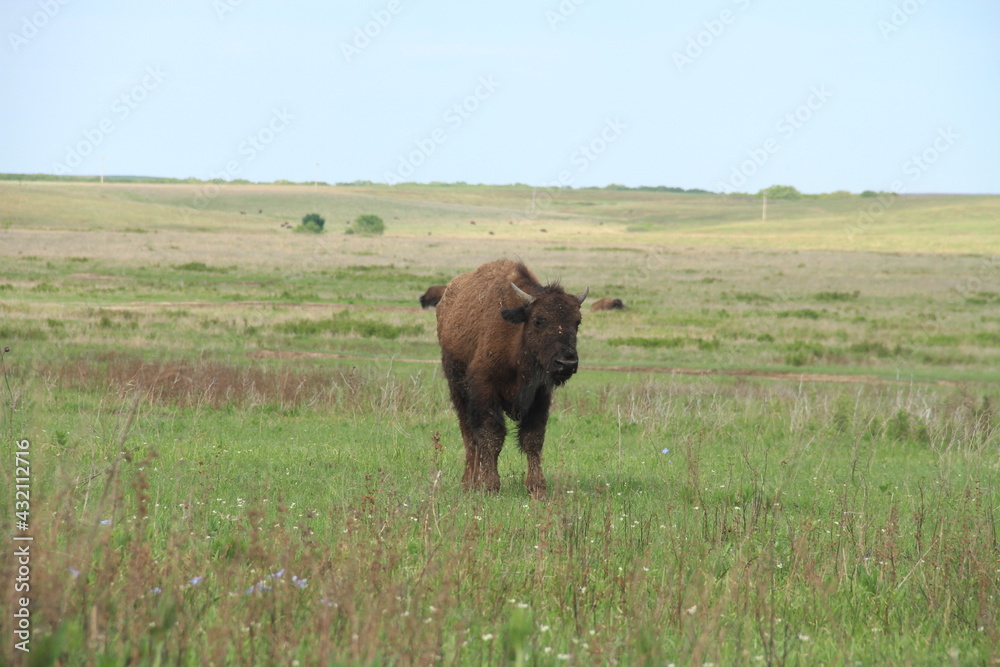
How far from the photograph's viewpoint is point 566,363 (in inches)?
337

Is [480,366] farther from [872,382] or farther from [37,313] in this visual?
[37,313]

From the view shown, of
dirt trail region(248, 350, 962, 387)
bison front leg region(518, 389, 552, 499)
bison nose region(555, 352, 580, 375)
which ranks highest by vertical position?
bison nose region(555, 352, 580, 375)

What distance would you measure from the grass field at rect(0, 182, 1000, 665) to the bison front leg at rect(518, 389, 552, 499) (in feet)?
0.89

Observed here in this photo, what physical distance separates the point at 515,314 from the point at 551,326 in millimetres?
424

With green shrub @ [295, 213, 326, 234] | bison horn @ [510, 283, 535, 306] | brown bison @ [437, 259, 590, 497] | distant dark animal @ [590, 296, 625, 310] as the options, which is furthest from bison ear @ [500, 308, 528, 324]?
green shrub @ [295, 213, 326, 234]

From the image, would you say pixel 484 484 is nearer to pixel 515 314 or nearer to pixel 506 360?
pixel 506 360

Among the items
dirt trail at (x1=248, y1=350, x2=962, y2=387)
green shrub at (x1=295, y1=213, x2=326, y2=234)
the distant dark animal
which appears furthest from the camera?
green shrub at (x1=295, y1=213, x2=326, y2=234)

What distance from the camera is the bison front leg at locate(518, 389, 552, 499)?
898cm

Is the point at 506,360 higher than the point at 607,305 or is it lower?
higher

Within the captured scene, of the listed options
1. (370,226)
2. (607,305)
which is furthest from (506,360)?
(370,226)

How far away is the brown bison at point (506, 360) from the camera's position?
8977mm

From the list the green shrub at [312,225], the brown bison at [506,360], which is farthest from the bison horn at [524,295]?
the green shrub at [312,225]

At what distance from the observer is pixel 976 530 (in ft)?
21.1

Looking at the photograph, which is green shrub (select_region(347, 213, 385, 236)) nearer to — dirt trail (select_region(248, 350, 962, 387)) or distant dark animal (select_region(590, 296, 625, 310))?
distant dark animal (select_region(590, 296, 625, 310))
